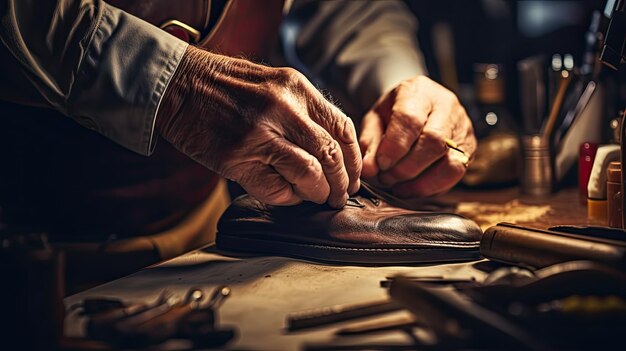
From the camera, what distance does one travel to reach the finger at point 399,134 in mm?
1781

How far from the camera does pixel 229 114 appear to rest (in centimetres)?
136

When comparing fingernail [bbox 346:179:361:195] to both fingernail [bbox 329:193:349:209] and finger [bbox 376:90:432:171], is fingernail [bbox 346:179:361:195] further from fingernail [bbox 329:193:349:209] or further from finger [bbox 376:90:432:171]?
finger [bbox 376:90:432:171]

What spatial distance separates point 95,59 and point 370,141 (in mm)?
749

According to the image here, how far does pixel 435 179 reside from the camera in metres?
1.87

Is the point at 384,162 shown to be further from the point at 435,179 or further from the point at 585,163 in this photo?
the point at 585,163

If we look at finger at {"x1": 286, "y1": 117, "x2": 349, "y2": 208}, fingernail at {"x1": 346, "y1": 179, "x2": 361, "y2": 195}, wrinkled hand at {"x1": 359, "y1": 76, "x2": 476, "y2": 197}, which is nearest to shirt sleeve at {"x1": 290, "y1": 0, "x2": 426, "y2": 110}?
wrinkled hand at {"x1": 359, "y1": 76, "x2": 476, "y2": 197}

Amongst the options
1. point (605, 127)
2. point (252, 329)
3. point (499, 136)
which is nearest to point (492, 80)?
point (499, 136)

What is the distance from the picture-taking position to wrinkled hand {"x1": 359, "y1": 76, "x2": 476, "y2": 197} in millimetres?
1794

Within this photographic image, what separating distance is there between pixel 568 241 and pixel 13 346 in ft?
2.80

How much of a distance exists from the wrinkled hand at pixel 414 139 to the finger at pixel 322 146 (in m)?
0.34

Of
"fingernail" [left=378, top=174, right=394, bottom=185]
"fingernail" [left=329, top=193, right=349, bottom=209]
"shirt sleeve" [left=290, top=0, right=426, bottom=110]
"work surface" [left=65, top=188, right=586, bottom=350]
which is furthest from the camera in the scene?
"shirt sleeve" [left=290, top=0, right=426, bottom=110]

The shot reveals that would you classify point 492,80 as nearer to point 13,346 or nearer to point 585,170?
point 585,170

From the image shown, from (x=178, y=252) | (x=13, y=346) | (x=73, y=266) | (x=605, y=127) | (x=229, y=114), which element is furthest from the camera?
(x=605, y=127)

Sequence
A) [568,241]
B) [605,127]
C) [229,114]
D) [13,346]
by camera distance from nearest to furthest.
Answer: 1. [13,346]
2. [568,241]
3. [229,114]
4. [605,127]
